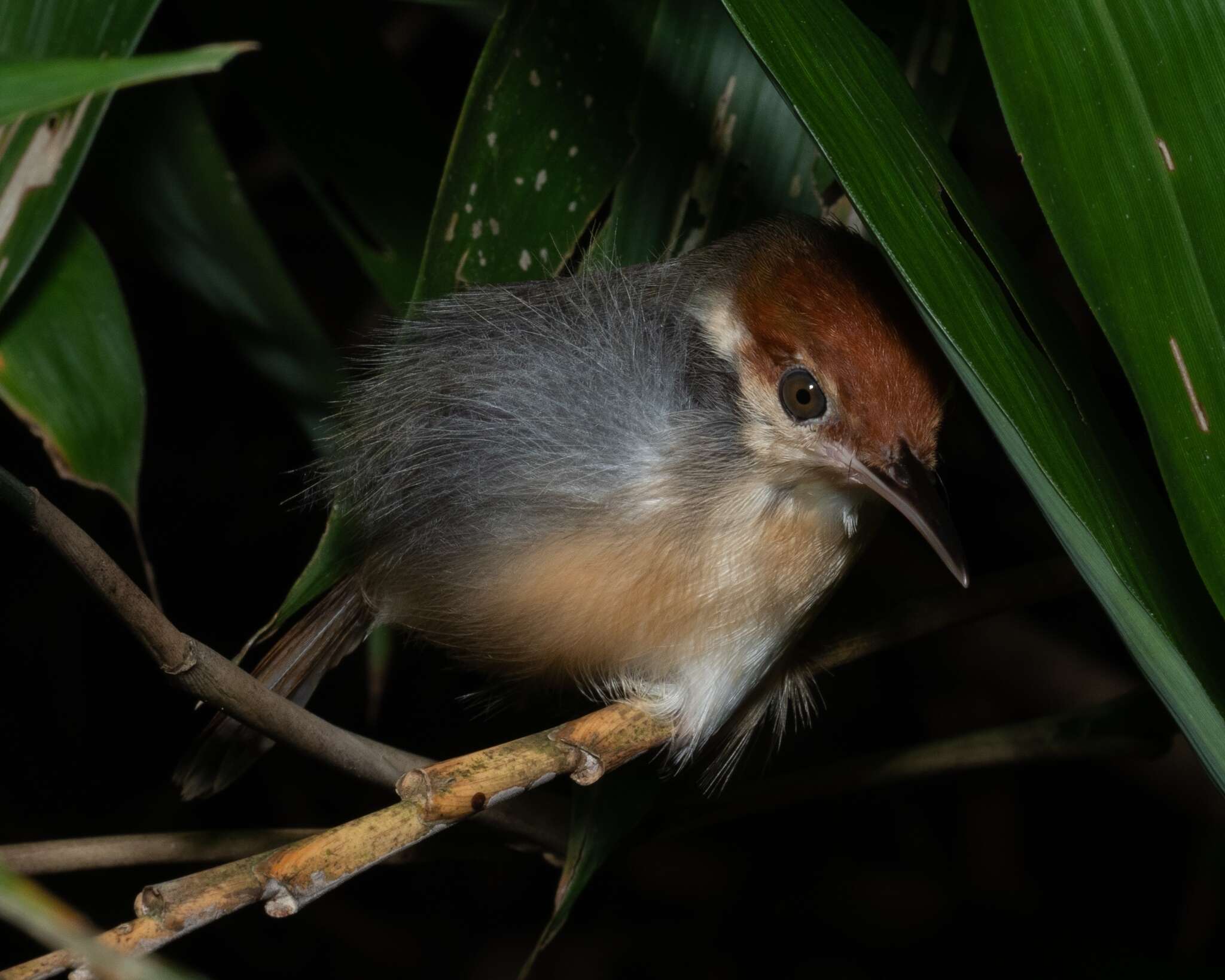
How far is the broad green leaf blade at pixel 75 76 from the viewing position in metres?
0.60

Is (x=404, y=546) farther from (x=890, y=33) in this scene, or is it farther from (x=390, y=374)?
(x=890, y=33)

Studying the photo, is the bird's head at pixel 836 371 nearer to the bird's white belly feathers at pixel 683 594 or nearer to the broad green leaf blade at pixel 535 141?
the bird's white belly feathers at pixel 683 594

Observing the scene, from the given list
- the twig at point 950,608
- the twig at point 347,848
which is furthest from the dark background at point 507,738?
the twig at point 347,848

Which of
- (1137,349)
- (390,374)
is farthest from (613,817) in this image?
(1137,349)

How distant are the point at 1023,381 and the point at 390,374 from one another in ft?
2.98

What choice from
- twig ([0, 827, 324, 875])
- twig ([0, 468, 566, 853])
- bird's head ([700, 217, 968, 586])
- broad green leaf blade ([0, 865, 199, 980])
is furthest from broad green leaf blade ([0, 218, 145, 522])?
broad green leaf blade ([0, 865, 199, 980])

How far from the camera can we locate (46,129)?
1.36 m

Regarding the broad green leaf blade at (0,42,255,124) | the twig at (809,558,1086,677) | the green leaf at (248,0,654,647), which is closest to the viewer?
the broad green leaf blade at (0,42,255,124)

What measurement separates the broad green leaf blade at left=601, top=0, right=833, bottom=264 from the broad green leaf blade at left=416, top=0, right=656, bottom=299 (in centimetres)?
4

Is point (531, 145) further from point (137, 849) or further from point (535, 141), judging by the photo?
point (137, 849)

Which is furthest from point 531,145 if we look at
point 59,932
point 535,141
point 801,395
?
point 59,932

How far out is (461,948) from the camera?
273cm

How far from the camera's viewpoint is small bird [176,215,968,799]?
125cm

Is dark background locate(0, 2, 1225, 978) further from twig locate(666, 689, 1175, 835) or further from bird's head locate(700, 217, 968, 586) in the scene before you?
bird's head locate(700, 217, 968, 586)
